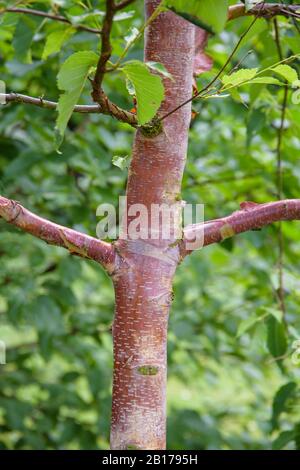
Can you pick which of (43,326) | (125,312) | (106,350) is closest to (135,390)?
(125,312)

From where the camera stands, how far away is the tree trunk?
26.5 inches

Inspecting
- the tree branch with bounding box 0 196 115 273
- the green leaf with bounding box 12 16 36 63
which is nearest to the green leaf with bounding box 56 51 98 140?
the tree branch with bounding box 0 196 115 273

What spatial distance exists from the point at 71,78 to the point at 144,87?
7 centimetres

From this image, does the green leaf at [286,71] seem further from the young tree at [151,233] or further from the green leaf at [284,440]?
the green leaf at [284,440]

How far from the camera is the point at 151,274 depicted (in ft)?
2.30

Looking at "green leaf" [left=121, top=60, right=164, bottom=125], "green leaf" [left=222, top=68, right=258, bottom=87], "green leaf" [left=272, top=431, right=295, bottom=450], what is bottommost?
"green leaf" [left=272, top=431, right=295, bottom=450]

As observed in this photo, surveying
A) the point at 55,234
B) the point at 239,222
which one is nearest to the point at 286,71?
the point at 239,222

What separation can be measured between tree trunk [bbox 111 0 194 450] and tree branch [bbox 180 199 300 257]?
0.03 meters

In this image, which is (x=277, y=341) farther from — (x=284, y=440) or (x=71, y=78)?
(x=71, y=78)

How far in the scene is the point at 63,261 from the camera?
1.58m

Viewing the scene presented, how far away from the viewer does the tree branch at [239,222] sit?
2.39 ft

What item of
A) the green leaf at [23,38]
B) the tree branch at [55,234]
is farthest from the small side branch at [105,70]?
the green leaf at [23,38]

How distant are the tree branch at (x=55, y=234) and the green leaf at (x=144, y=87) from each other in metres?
0.14

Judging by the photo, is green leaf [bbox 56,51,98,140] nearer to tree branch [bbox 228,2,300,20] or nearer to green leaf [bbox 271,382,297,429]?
tree branch [bbox 228,2,300,20]
